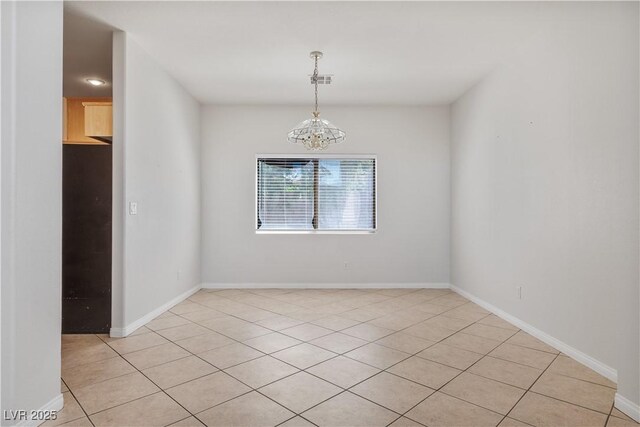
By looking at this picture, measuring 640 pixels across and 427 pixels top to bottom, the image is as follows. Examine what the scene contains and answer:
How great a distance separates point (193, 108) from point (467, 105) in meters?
3.79

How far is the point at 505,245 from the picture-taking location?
3949mm

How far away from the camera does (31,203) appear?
1.93 m

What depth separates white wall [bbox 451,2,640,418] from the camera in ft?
7.81

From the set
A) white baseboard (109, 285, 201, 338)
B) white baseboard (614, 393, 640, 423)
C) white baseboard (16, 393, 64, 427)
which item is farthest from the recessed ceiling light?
white baseboard (614, 393, 640, 423)

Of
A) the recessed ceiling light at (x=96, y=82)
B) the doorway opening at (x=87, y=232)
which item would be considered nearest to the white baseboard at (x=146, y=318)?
the doorway opening at (x=87, y=232)

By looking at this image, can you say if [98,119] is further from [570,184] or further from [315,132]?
[570,184]

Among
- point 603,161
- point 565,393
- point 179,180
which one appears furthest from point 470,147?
point 179,180

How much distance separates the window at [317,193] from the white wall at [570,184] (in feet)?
5.94

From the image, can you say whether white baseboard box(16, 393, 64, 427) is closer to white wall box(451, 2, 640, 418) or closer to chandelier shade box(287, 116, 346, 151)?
chandelier shade box(287, 116, 346, 151)

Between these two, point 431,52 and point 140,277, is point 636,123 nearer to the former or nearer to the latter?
point 431,52

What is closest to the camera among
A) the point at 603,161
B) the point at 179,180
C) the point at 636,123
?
the point at 636,123

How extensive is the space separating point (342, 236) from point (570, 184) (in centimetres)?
324

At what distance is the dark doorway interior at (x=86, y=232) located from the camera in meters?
3.52

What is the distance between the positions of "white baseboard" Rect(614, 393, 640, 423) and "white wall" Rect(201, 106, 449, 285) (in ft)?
11.5
